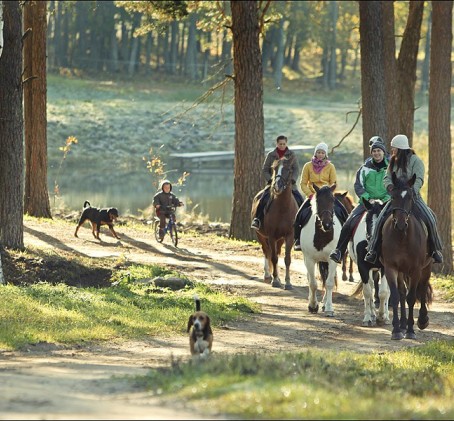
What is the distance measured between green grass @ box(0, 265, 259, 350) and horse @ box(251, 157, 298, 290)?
2.06 meters

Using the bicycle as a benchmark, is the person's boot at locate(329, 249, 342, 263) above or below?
above

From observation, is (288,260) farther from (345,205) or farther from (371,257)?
(371,257)

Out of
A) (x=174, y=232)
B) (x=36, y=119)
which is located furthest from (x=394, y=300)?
(x=36, y=119)

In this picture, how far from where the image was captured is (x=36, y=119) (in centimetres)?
3097

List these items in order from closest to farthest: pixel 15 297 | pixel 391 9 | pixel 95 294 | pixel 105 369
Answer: pixel 105 369
pixel 15 297
pixel 95 294
pixel 391 9

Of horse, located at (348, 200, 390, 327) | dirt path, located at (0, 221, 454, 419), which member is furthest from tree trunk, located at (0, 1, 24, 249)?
horse, located at (348, 200, 390, 327)

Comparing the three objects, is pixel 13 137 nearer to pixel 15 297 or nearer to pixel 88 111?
pixel 15 297

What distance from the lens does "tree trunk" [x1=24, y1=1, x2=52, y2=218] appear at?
30.5 m

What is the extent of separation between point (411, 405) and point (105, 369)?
3641mm

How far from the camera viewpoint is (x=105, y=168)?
6109 cm

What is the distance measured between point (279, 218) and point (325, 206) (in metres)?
3.24

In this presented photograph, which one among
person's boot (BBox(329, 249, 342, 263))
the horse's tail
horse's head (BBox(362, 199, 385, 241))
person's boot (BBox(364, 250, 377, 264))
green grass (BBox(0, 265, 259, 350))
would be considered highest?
horse's head (BBox(362, 199, 385, 241))

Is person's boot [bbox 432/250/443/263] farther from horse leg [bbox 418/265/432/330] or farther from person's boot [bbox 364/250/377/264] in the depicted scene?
person's boot [bbox 364/250/377/264]

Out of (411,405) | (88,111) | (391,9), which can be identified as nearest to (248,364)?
(411,405)
